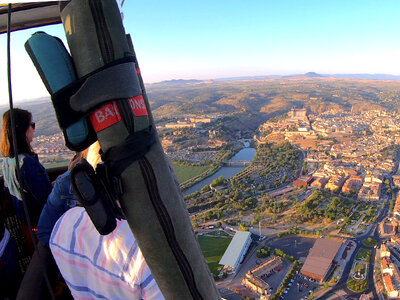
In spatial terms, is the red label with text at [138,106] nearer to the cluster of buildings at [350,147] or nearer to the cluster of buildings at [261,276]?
the cluster of buildings at [261,276]

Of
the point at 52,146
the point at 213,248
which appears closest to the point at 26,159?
the point at 52,146

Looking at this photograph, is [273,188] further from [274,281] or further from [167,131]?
[167,131]

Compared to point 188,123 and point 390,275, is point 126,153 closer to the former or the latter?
point 390,275

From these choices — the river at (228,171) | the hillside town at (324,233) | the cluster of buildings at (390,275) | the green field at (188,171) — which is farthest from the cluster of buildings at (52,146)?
the green field at (188,171)

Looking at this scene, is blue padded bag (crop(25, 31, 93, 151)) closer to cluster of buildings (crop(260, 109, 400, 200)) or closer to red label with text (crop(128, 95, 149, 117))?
red label with text (crop(128, 95, 149, 117))

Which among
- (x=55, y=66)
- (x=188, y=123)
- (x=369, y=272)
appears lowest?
(x=369, y=272)

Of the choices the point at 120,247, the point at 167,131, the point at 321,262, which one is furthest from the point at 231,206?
the point at 167,131
